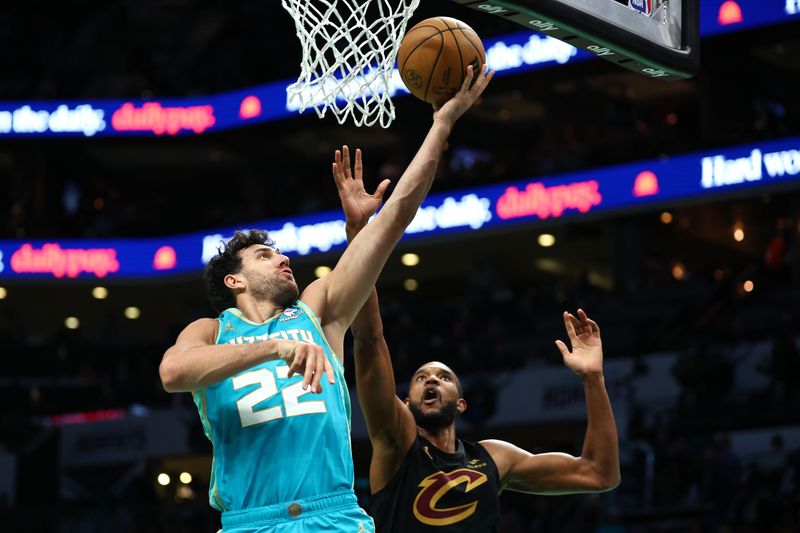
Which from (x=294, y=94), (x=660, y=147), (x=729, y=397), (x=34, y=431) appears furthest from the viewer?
(x=34, y=431)

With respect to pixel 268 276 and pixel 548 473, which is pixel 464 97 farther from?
pixel 548 473

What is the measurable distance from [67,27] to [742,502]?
830 inches

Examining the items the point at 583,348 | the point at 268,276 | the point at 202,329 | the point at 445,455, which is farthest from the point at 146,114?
the point at 202,329

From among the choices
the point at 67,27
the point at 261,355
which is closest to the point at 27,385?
the point at 67,27

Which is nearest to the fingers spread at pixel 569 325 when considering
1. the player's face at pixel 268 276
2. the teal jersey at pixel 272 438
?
the player's face at pixel 268 276

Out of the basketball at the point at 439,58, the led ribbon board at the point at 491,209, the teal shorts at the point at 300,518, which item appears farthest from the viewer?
the led ribbon board at the point at 491,209

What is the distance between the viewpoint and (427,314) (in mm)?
20406

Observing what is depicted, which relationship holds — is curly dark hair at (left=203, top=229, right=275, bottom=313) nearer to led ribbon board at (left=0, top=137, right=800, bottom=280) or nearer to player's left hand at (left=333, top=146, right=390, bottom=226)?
player's left hand at (left=333, top=146, right=390, bottom=226)

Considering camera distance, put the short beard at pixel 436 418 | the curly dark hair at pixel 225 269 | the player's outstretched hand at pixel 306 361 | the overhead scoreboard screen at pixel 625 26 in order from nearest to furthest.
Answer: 1. the player's outstretched hand at pixel 306 361
2. the curly dark hair at pixel 225 269
3. the overhead scoreboard screen at pixel 625 26
4. the short beard at pixel 436 418

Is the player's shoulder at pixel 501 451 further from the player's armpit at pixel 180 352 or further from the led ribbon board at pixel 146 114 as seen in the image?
the led ribbon board at pixel 146 114

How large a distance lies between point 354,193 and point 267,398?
1.09m

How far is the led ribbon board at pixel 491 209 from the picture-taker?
59.5ft

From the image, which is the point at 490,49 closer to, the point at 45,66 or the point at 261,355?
the point at 45,66

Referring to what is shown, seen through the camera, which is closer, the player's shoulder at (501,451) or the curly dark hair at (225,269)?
the curly dark hair at (225,269)
